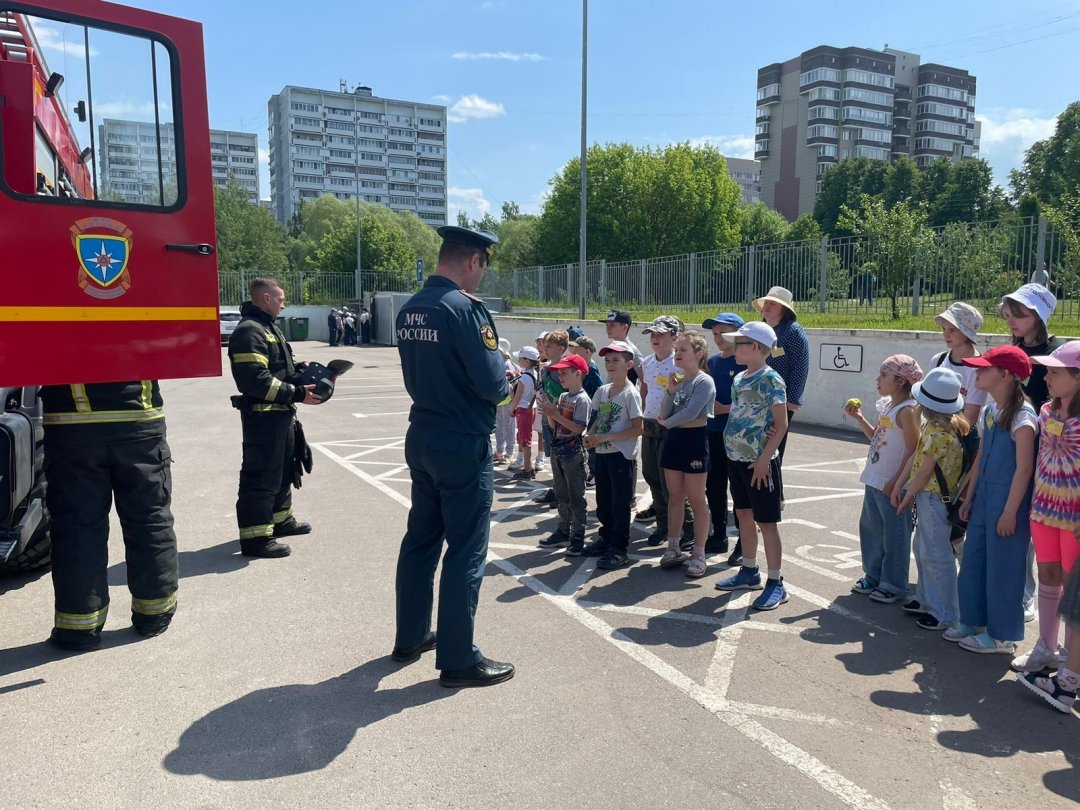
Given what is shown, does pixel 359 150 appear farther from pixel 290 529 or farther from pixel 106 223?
pixel 106 223

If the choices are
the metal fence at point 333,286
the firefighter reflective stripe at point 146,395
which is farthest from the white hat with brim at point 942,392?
the metal fence at point 333,286

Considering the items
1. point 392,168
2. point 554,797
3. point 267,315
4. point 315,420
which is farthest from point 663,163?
point 392,168

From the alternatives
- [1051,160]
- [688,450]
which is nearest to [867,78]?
[1051,160]

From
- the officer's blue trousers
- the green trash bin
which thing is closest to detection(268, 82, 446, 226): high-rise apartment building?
the green trash bin

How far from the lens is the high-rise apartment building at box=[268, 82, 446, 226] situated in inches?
4599

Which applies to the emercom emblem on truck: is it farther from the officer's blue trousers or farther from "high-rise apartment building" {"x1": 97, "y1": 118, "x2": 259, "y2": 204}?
the officer's blue trousers

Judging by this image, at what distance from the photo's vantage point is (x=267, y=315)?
584 centimetres

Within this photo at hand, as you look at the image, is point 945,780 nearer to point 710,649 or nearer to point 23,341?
point 710,649

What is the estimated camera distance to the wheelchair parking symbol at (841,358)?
39.8 feet

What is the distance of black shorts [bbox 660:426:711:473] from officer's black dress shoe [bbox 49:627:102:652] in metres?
3.59

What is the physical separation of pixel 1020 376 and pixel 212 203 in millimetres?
4253

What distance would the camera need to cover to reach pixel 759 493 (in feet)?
15.7

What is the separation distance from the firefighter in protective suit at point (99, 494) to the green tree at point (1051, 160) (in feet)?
195

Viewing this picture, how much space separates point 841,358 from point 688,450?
8033mm
